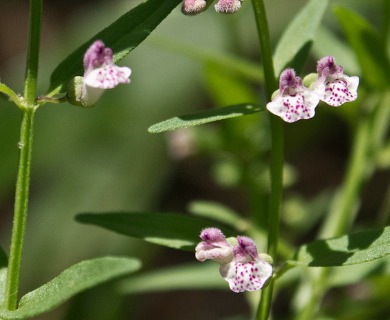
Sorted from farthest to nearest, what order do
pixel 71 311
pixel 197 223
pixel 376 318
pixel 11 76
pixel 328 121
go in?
pixel 11 76, pixel 328 121, pixel 71 311, pixel 376 318, pixel 197 223

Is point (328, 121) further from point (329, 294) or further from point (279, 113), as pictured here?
point (279, 113)

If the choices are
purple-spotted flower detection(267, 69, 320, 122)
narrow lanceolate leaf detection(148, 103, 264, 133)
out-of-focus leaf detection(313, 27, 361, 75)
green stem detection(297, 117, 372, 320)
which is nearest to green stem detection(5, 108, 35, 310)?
narrow lanceolate leaf detection(148, 103, 264, 133)

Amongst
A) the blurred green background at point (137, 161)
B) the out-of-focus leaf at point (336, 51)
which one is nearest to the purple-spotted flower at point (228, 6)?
the out-of-focus leaf at point (336, 51)

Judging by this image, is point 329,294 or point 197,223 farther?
point 329,294

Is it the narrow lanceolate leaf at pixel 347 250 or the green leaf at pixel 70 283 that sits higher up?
the green leaf at pixel 70 283

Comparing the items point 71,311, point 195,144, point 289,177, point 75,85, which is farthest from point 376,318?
point 75,85

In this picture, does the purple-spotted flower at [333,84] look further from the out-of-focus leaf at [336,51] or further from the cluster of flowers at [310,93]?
the out-of-focus leaf at [336,51]
